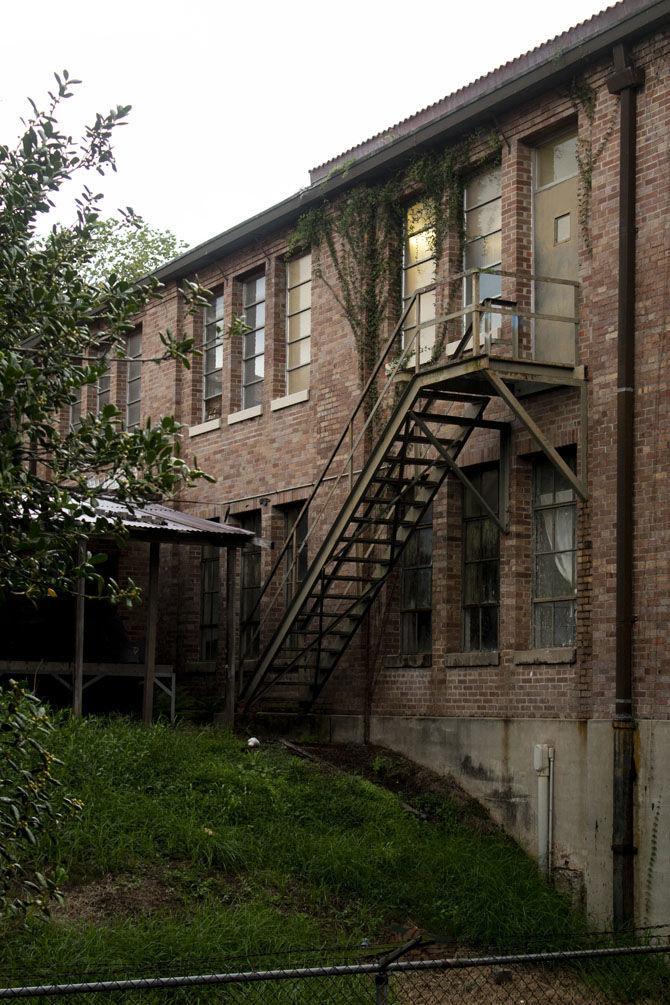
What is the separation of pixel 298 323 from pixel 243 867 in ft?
30.3

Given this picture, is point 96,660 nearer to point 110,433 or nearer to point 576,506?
point 576,506

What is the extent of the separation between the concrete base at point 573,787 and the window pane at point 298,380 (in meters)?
5.39

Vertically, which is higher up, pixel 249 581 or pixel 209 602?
pixel 249 581

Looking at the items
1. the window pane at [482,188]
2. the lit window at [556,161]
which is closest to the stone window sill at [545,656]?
the lit window at [556,161]

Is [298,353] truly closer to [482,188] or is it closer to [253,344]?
[253,344]

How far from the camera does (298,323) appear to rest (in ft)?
64.6

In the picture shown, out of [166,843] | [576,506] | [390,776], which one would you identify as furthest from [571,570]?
[166,843]

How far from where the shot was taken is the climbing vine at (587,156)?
47.0ft

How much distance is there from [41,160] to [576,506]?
831 cm

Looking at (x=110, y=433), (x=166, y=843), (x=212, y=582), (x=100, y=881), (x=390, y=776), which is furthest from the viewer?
(x=212, y=582)

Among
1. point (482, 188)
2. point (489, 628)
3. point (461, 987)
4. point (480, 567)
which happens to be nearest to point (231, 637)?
point (480, 567)

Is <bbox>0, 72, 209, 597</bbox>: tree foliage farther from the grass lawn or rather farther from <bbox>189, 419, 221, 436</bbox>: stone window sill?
<bbox>189, 419, 221, 436</bbox>: stone window sill

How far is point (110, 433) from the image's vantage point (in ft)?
22.2

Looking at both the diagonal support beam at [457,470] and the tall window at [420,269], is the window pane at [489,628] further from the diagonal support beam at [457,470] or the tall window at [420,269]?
the tall window at [420,269]
